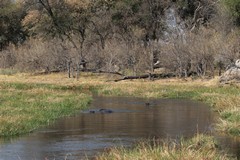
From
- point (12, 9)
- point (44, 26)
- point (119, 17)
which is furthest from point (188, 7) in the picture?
point (12, 9)

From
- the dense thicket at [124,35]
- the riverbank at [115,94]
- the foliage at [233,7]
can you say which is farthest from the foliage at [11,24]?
the foliage at [233,7]

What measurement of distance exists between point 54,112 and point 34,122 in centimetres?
405

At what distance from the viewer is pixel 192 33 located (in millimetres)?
60125

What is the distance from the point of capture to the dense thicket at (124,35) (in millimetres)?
57594

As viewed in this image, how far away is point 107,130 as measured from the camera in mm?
22734

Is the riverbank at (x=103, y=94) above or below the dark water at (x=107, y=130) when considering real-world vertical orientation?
above

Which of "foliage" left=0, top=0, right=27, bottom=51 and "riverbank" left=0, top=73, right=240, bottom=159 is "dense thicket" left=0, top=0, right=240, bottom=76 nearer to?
"foliage" left=0, top=0, right=27, bottom=51

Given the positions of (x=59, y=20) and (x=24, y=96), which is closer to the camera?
(x=24, y=96)

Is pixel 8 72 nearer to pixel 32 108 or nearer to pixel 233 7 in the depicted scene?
pixel 233 7

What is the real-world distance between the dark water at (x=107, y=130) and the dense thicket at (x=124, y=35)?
23.8 metres

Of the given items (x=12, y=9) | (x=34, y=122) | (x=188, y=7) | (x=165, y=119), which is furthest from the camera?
(x=12, y=9)

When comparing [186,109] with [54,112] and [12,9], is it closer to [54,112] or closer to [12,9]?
[54,112]

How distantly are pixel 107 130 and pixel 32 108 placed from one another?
666cm

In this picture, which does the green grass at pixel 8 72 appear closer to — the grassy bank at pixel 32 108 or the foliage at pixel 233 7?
the grassy bank at pixel 32 108
